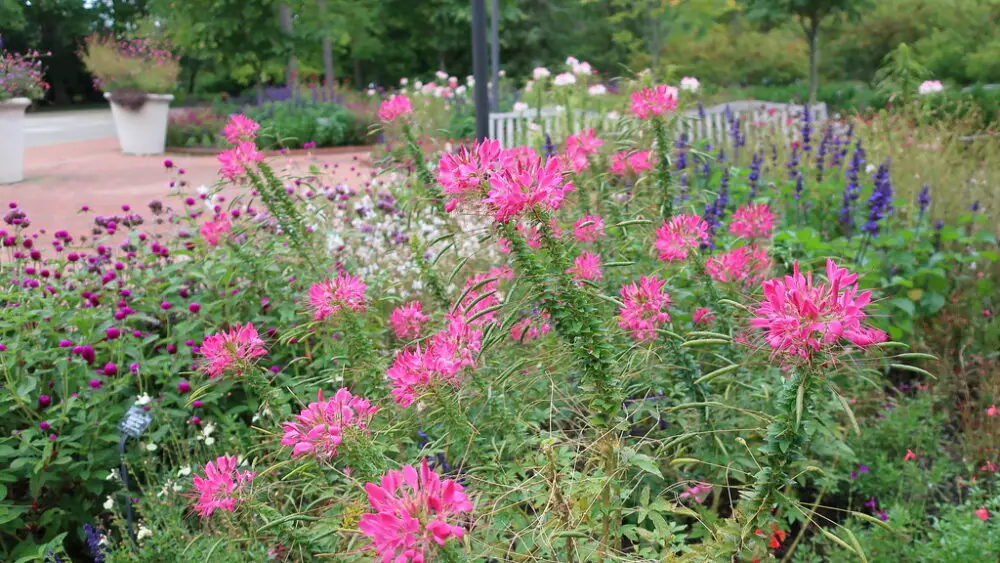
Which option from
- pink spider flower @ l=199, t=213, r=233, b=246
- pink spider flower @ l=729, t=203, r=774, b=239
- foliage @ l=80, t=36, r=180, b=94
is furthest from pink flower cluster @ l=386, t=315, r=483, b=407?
foliage @ l=80, t=36, r=180, b=94

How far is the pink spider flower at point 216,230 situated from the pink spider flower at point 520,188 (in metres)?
1.84

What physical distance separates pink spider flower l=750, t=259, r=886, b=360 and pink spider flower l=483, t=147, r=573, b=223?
0.38 m

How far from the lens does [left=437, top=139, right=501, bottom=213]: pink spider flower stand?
122 centimetres

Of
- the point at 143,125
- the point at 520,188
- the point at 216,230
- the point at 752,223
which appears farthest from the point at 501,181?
the point at 143,125

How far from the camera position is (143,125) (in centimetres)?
1019

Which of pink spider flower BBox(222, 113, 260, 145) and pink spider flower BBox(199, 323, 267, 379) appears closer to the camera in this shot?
pink spider flower BBox(199, 323, 267, 379)

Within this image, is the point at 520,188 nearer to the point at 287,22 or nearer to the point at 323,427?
the point at 323,427

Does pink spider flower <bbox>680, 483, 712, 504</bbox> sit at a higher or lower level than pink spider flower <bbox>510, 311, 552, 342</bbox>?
lower

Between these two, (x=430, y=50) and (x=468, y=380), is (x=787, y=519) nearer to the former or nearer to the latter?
(x=468, y=380)

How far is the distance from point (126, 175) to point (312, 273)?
4507 mm

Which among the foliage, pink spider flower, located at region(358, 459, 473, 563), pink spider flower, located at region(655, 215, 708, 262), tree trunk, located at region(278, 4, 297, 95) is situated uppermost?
tree trunk, located at region(278, 4, 297, 95)

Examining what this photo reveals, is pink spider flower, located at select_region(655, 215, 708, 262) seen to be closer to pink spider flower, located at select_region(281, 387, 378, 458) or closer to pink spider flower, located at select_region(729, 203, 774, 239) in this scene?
pink spider flower, located at select_region(729, 203, 774, 239)

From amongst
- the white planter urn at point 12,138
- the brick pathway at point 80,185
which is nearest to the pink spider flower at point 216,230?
the brick pathway at point 80,185

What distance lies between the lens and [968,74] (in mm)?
13008
